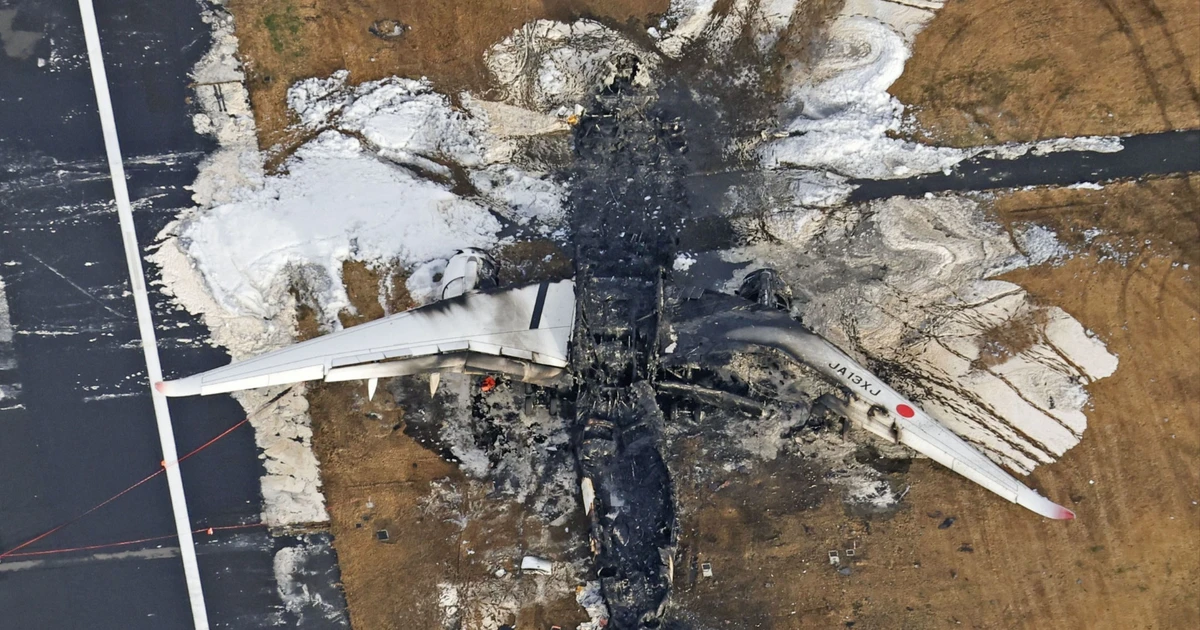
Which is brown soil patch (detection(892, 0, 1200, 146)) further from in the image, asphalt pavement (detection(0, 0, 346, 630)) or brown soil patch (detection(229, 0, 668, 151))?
asphalt pavement (detection(0, 0, 346, 630))

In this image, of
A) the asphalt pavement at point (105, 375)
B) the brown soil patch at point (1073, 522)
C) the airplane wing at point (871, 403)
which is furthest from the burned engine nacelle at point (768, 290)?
the asphalt pavement at point (105, 375)

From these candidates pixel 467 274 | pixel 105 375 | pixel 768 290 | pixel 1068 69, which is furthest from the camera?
pixel 105 375

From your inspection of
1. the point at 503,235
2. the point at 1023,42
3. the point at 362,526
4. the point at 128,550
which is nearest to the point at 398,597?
the point at 362,526

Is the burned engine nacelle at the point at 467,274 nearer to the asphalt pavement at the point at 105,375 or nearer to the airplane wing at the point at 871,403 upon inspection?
the airplane wing at the point at 871,403

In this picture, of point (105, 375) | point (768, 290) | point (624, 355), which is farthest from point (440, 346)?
point (105, 375)

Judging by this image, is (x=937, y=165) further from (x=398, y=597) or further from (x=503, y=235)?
(x=398, y=597)

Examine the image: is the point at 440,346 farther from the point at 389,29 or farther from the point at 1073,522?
the point at 1073,522

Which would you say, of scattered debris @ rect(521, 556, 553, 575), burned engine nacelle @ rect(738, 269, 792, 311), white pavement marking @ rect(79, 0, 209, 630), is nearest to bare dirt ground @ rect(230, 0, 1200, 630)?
scattered debris @ rect(521, 556, 553, 575)
